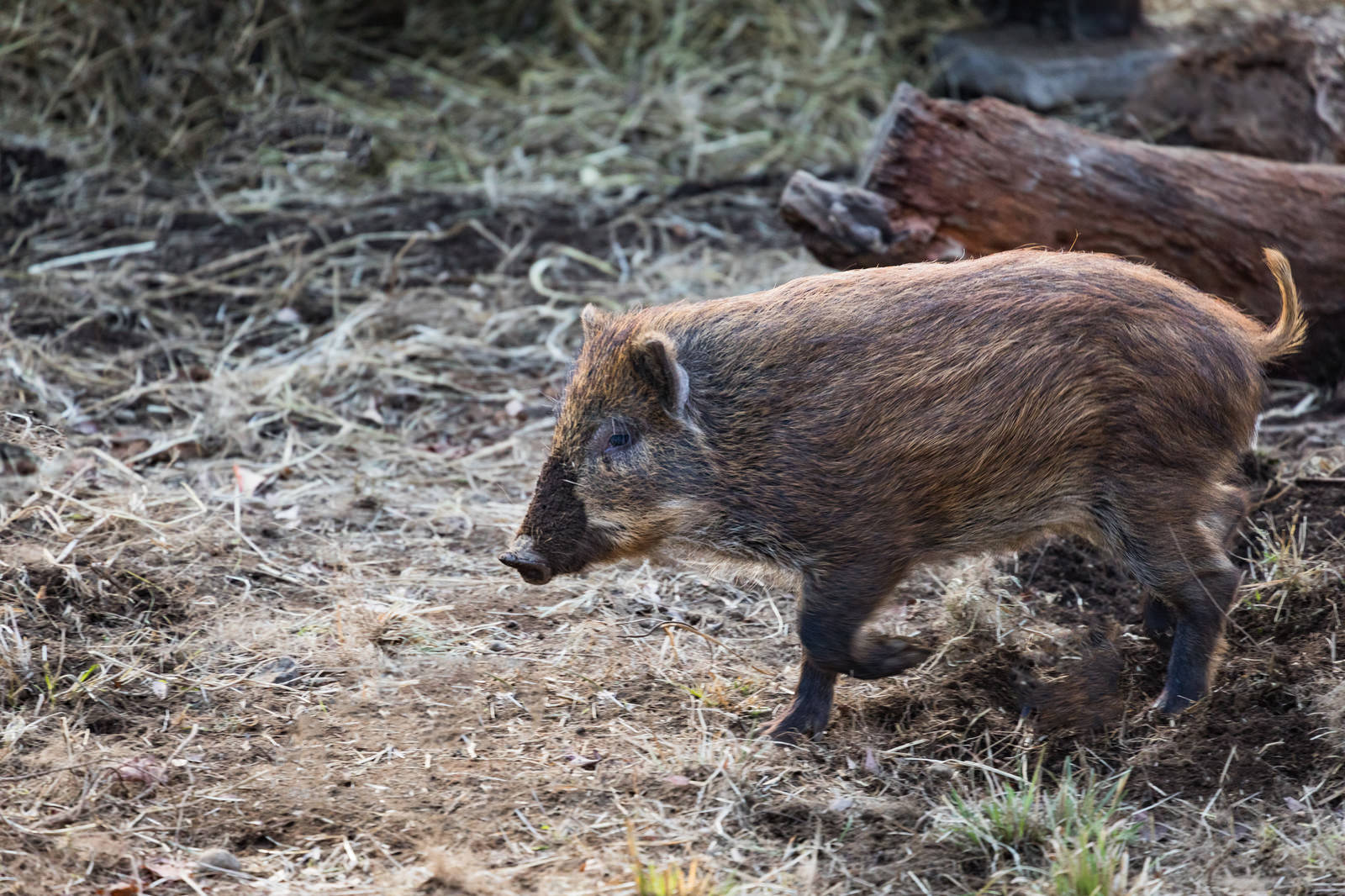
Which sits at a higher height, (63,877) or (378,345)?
(63,877)

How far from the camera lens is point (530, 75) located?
9.39 metres

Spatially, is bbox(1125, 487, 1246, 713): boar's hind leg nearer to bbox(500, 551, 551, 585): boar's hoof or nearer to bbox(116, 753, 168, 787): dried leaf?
bbox(500, 551, 551, 585): boar's hoof

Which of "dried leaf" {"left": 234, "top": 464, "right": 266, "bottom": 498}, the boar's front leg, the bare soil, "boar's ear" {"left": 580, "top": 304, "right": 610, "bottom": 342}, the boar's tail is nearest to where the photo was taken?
the bare soil

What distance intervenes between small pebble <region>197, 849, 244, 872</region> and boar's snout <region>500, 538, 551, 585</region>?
109 centimetres

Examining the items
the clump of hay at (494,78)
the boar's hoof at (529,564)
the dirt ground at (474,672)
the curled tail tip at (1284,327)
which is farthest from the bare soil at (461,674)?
the clump of hay at (494,78)

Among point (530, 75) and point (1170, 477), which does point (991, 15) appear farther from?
point (1170, 477)

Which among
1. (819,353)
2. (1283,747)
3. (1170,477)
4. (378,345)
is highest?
(819,353)

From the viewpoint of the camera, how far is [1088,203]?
5.43 m

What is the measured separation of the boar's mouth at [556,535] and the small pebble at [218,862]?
112cm

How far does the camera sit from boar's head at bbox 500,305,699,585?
3.79 metres

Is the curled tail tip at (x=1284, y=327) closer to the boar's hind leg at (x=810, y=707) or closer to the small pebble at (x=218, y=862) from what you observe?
the boar's hind leg at (x=810, y=707)

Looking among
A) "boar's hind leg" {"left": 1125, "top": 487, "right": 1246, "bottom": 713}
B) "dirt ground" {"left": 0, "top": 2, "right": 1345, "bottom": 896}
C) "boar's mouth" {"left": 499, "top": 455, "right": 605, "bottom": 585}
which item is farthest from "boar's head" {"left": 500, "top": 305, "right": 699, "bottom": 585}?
"boar's hind leg" {"left": 1125, "top": 487, "right": 1246, "bottom": 713}

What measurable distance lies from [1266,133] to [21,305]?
6.47m

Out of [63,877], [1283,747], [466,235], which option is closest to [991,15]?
[466,235]
